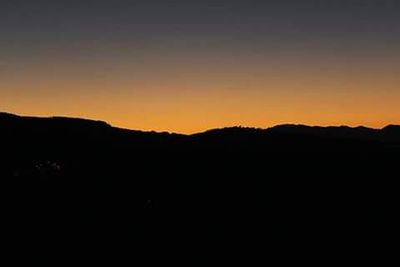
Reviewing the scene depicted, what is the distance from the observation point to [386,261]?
3128cm

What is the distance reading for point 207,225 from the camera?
112ft

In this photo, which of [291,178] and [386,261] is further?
[291,178]

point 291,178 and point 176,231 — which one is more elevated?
point 291,178

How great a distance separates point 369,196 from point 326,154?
23628 millimetres

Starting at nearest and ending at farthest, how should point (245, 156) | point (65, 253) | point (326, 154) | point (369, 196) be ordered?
point (65, 253) < point (369, 196) < point (245, 156) < point (326, 154)

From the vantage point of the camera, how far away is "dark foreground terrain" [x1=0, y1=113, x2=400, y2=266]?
28.8 metres

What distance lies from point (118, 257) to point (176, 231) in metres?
5.77

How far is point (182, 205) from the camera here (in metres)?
37.4

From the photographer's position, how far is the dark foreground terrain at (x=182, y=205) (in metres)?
28.8

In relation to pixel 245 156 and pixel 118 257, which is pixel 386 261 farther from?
pixel 245 156

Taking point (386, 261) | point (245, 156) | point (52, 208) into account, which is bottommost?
point (386, 261)

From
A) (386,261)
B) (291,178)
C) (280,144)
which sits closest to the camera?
(386,261)

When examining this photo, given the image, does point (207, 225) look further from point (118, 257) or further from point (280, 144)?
point (280, 144)

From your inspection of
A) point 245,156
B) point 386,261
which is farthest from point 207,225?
point 245,156
